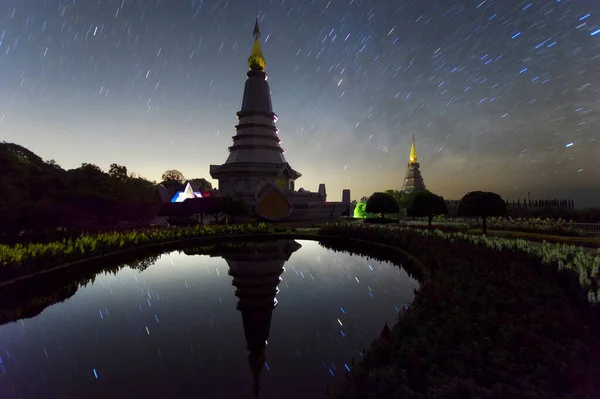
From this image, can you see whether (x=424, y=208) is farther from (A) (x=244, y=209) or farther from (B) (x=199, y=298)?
(B) (x=199, y=298)

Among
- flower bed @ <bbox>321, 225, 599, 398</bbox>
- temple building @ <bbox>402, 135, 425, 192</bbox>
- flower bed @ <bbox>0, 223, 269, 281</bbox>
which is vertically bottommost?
flower bed @ <bbox>321, 225, 599, 398</bbox>

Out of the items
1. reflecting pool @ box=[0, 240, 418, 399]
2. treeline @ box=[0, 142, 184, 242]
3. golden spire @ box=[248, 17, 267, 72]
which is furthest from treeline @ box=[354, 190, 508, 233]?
golden spire @ box=[248, 17, 267, 72]

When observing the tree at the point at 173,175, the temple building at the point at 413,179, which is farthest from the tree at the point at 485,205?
the tree at the point at 173,175

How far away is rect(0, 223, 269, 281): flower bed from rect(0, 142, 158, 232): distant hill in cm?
292

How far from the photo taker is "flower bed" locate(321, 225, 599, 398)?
4145 millimetres

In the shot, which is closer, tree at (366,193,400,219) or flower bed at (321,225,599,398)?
flower bed at (321,225,599,398)

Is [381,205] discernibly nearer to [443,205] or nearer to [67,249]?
[443,205]

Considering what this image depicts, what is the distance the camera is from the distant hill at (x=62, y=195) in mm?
17344

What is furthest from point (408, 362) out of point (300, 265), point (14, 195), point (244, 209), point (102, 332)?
point (244, 209)

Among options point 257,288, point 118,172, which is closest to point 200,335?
point 257,288

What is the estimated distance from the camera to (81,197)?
878 inches

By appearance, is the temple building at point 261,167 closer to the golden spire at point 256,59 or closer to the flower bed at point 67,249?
the golden spire at point 256,59

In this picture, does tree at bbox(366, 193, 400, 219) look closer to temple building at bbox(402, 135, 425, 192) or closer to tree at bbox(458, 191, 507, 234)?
tree at bbox(458, 191, 507, 234)

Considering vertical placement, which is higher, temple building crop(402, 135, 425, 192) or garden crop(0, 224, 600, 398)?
temple building crop(402, 135, 425, 192)
